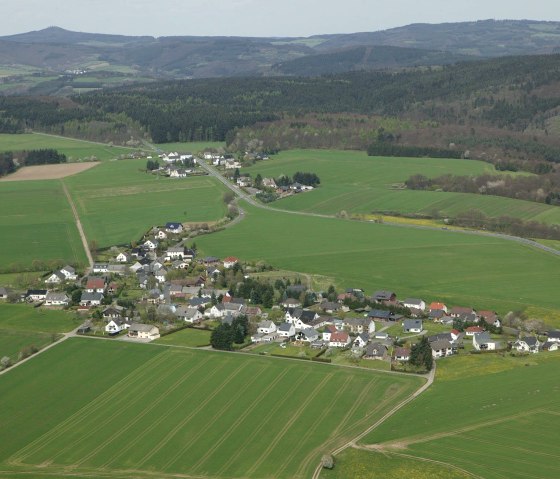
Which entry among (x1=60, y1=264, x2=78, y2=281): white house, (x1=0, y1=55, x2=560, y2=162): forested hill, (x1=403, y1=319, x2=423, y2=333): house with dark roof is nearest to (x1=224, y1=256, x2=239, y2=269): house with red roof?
(x1=60, y1=264, x2=78, y2=281): white house

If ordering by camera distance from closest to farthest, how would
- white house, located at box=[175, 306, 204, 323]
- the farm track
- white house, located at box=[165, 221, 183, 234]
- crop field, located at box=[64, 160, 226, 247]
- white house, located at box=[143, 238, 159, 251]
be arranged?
1. white house, located at box=[175, 306, 204, 323]
2. the farm track
3. white house, located at box=[143, 238, 159, 251]
4. white house, located at box=[165, 221, 183, 234]
5. crop field, located at box=[64, 160, 226, 247]

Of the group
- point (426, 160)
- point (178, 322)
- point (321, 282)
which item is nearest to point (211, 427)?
point (178, 322)

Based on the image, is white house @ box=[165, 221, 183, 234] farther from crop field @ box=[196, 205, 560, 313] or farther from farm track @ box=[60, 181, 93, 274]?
farm track @ box=[60, 181, 93, 274]

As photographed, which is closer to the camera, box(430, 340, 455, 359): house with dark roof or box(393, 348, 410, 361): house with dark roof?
box(393, 348, 410, 361): house with dark roof

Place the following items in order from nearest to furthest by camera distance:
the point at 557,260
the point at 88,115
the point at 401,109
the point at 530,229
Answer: the point at 557,260 < the point at 530,229 < the point at 88,115 < the point at 401,109

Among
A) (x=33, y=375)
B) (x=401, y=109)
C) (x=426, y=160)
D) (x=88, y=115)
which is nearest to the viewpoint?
(x=33, y=375)

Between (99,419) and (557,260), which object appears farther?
(557,260)

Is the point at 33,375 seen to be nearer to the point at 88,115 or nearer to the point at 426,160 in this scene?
the point at 426,160

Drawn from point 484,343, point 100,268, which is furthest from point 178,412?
point 100,268
